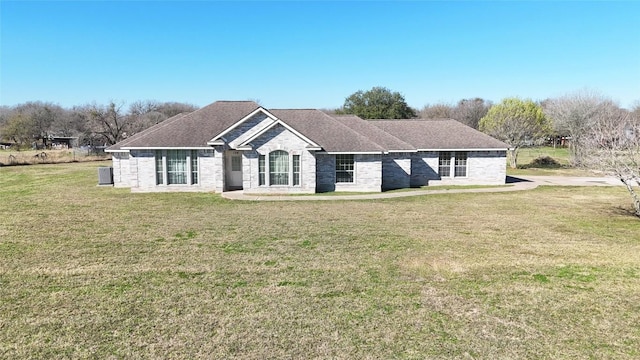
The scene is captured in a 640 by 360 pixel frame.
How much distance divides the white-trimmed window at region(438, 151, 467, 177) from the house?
0.22ft

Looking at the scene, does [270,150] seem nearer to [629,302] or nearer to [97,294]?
[97,294]

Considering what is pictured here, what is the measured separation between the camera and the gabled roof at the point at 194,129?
23.2m

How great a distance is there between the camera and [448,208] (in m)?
18.5

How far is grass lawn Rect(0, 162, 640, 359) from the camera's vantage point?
654 cm

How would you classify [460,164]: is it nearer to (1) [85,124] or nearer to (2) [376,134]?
(2) [376,134]

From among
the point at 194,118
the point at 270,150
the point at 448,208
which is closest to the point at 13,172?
the point at 194,118

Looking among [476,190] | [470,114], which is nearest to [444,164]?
[476,190]

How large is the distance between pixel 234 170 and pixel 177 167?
11.1ft

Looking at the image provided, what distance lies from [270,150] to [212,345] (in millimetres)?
16693

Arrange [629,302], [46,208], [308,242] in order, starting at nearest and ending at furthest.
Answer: [629,302] → [308,242] → [46,208]

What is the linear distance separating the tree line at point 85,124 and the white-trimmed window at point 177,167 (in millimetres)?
36007

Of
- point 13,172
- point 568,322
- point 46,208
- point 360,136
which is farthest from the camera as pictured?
point 13,172

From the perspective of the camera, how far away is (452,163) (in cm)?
2722

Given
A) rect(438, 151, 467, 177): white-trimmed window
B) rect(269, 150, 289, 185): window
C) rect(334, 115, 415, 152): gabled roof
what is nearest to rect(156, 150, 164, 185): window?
rect(269, 150, 289, 185): window
